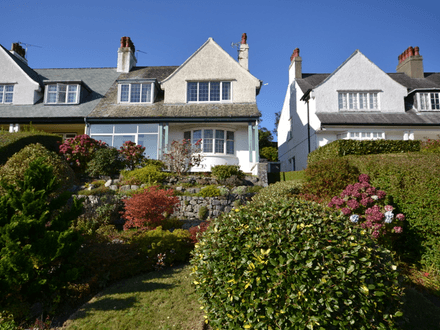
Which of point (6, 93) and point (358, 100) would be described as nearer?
point (358, 100)

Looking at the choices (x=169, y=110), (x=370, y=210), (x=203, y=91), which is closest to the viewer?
(x=370, y=210)

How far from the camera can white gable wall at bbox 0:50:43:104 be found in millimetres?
21766

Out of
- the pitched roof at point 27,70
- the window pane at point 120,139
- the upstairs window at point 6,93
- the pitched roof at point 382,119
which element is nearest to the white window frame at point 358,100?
the pitched roof at point 382,119

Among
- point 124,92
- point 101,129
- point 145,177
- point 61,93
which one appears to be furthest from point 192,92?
point 61,93

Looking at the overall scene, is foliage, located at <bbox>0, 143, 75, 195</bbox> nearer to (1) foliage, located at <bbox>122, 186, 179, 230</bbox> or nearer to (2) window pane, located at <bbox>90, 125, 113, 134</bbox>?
(1) foliage, located at <bbox>122, 186, 179, 230</bbox>

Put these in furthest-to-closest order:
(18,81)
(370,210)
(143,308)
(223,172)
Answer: (18,81), (223,172), (370,210), (143,308)

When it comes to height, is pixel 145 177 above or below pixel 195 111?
below

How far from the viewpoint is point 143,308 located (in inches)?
202

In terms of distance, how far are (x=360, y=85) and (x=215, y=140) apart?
11.4 m

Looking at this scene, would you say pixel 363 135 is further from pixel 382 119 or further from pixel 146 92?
pixel 146 92

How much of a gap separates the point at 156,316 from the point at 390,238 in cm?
596

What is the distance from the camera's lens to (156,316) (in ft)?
16.1

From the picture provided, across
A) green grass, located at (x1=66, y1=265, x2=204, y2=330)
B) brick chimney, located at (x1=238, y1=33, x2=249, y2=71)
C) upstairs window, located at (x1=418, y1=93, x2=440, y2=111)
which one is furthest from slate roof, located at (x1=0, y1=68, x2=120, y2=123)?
upstairs window, located at (x1=418, y1=93, x2=440, y2=111)

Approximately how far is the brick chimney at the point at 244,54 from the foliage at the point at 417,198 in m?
16.1
